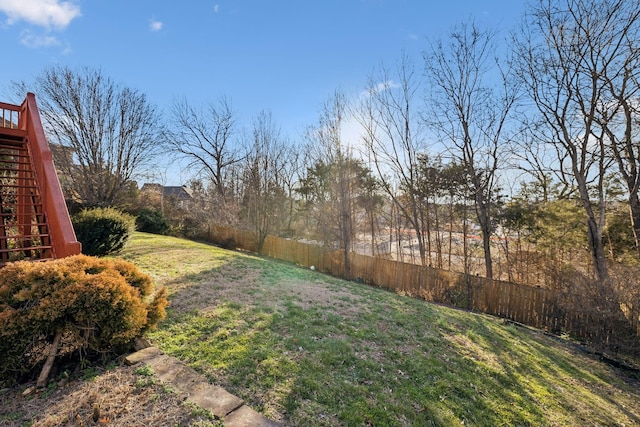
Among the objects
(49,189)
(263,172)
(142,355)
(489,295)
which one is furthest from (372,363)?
(263,172)

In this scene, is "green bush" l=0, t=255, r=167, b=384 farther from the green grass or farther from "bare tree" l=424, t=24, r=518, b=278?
"bare tree" l=424, t=24, r=518, b=278

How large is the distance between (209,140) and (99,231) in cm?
1608

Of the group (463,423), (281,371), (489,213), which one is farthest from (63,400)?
(489,213)

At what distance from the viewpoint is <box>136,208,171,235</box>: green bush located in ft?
44.4

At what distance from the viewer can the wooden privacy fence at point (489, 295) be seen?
5512 millimetres

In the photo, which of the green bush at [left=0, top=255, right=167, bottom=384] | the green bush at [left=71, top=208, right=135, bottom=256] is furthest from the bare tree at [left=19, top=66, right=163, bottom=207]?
the green bush at [left=0, top=255, right=167, bottom=384]

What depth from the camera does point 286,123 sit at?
13094 millimetres

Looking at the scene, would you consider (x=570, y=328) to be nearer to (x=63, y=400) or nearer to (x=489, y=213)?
(x=489, y=213)

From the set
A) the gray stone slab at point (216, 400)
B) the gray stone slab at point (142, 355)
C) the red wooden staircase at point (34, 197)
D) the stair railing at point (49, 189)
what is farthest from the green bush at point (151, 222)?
the gray stone slab at point (216, 400)

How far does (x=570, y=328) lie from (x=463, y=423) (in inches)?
246

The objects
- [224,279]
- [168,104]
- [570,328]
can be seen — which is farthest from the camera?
[168,104]

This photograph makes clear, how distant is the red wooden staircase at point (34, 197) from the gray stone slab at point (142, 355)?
5.51ft

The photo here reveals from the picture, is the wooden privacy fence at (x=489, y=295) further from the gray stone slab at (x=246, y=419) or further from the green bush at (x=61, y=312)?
the green bush at (x=61, y=312)

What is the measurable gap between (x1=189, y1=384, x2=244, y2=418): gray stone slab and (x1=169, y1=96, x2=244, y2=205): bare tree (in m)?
17.9
